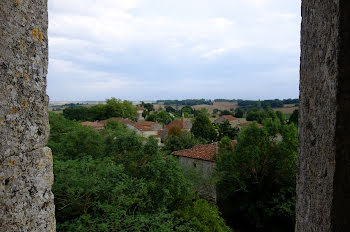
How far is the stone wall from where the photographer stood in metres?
1.58

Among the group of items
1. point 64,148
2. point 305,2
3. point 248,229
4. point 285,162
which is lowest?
point 248,229

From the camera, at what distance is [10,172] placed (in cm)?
159

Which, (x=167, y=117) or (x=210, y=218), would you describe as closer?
(x=210, y=218)

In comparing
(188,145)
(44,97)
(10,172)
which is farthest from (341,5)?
(188,145)

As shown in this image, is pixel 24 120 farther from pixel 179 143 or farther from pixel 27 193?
pixel 179 143

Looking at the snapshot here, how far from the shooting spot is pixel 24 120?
166 centimetres

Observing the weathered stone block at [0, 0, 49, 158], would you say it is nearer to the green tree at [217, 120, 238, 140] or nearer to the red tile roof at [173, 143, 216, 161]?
the red tile roof at [173, 143, 216, 161]

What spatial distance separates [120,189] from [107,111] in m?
64.0

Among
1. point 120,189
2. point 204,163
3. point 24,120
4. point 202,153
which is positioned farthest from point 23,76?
point 202,153

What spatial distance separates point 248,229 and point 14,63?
19350 millimetres

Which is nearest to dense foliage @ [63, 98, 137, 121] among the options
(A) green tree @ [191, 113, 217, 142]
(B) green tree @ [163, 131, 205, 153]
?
(A) green tree @ [191, 113, 217, 142]

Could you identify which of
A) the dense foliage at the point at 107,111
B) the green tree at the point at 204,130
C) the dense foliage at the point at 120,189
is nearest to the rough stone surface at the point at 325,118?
the dense foliage at the point at 120,189

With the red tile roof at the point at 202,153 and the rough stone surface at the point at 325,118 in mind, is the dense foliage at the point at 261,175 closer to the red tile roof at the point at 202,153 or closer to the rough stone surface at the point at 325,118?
the red tile roof at the point at 202,153

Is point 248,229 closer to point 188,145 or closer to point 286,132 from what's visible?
point 286,132
